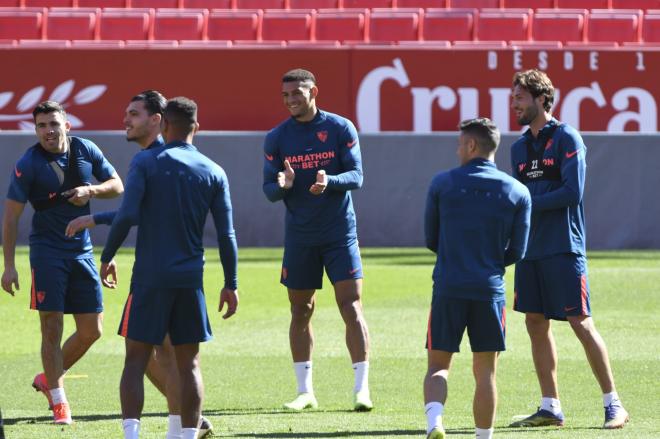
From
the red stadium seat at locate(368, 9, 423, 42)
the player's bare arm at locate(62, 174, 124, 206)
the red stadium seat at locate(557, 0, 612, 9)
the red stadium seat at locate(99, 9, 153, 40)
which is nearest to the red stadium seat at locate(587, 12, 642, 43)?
the red stadium seat at locate(557, 0, 612, 9)

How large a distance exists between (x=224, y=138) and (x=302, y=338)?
1297 centimetres

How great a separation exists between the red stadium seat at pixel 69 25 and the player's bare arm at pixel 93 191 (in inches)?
643

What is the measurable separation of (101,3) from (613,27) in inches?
390

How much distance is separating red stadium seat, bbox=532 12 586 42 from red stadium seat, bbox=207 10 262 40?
5156 mm

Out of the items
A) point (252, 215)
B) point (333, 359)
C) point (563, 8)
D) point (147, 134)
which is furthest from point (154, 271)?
point (563, 8)

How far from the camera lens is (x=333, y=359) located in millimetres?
Result: 11516

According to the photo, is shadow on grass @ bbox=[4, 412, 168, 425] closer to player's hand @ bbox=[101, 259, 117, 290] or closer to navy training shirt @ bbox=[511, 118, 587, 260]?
player's hand @ bbox=[101, 259, 117, 290]

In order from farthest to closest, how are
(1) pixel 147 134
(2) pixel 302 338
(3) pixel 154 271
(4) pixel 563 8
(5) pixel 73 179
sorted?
(4) pixel 563 8 → (2) pixel 302 338 → (5) pixel 73 179 → (1) pixel 147 134 → (3) pixel 154 271

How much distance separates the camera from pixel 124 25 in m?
24.5

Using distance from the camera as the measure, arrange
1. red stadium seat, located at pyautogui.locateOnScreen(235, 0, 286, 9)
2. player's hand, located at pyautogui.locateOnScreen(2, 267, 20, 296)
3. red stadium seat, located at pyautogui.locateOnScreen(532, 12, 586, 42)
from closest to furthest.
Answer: player's hand, located at pyautogui.locateOnScreen(2, 267, 20, 296)
red stadium seat, located at pyautogui.locateOnScreen(532, 12, 586, 42)
red stadium seat, located at pyautogui.locateOnScreen(235, 0, 286, 9)

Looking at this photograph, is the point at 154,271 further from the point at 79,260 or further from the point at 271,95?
the point at 271,95

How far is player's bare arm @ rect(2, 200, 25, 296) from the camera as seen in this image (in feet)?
27.2

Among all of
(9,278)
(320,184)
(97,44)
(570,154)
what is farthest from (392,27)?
(9,278)

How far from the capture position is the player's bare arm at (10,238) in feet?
27.2
